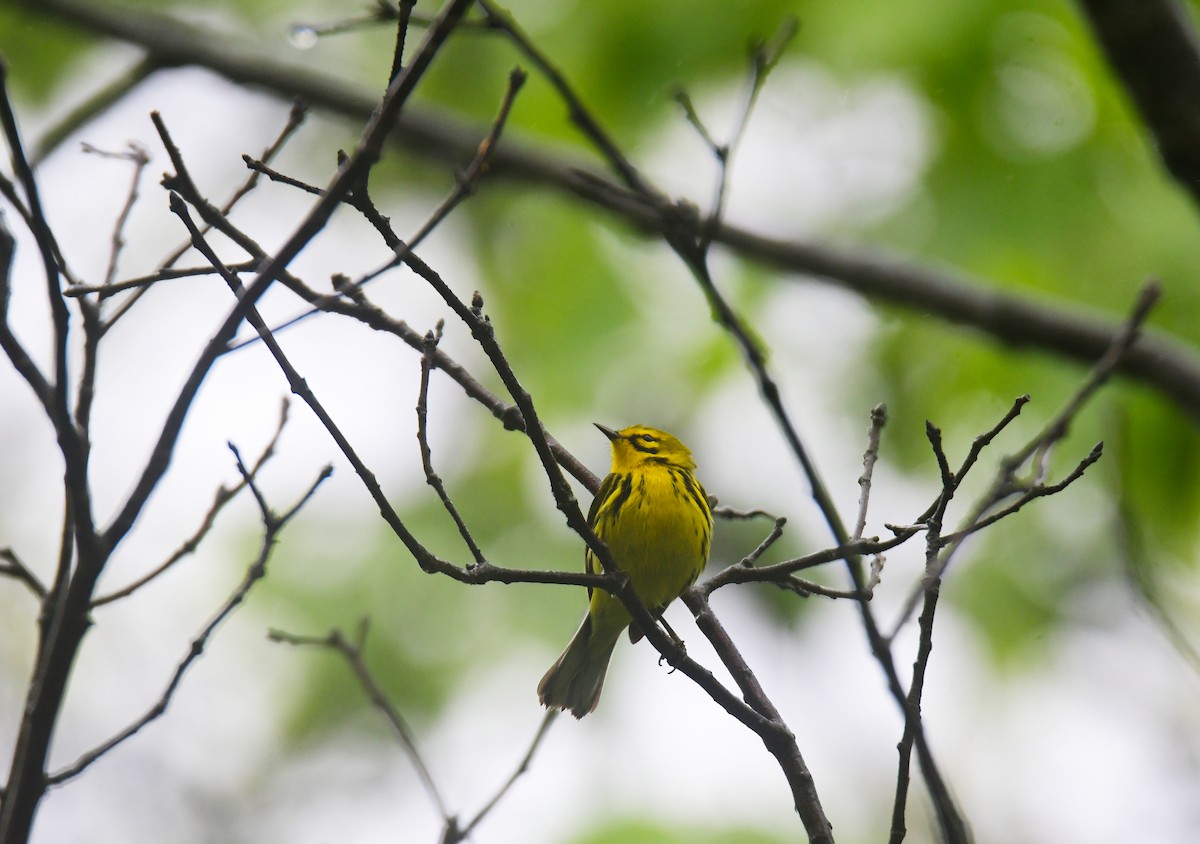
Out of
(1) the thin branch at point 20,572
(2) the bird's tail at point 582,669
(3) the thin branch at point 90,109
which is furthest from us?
(2) the bird's tail at point 582,669

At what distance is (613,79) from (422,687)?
4.37 metres

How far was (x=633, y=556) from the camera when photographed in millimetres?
4449

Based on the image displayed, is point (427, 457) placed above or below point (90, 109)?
below

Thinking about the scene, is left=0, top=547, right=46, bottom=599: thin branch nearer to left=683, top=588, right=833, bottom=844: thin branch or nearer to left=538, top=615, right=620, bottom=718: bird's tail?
left=683, top=588, right=833, bottom=844: thin branch

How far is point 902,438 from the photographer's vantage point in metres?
6.11

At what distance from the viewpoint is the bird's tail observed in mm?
4555

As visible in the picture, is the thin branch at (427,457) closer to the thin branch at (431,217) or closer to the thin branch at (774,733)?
the thin branch at (431,217)

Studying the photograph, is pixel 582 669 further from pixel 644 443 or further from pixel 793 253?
pixel 793 253

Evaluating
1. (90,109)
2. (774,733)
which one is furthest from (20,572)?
(90,109)

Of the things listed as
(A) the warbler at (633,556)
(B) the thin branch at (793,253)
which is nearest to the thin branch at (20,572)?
(A) the warbler at (633,556)

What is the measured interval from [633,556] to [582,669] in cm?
51

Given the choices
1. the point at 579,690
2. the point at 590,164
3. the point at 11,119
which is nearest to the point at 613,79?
the point at 590,164

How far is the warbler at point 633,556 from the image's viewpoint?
A: 4.41 meters

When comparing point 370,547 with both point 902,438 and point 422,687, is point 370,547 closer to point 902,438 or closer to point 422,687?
point 422,687
